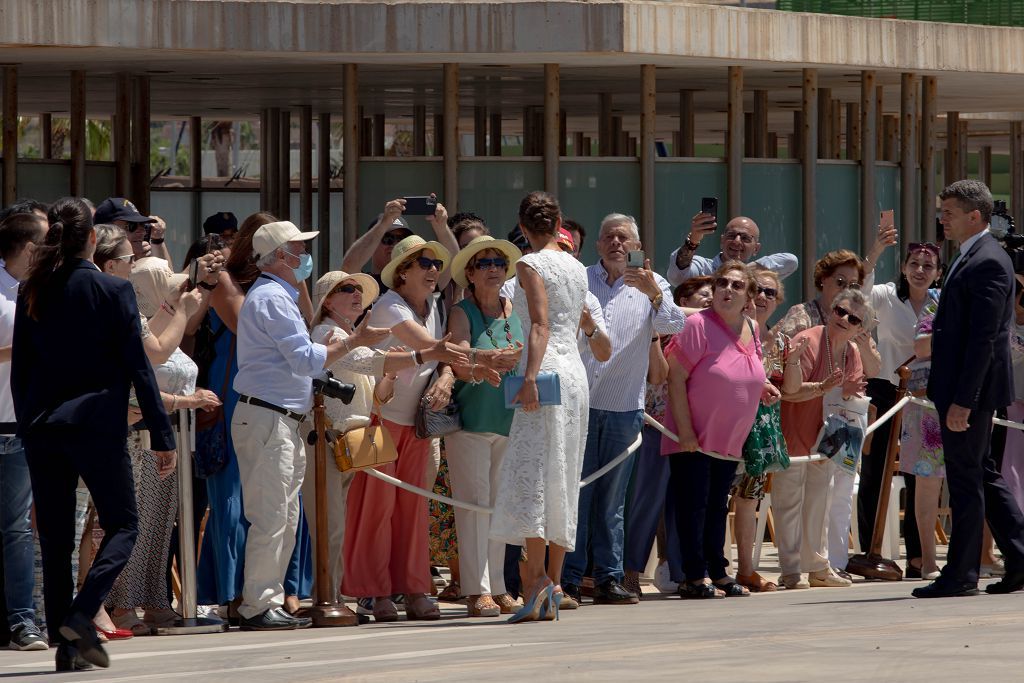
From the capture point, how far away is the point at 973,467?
9.50 metres

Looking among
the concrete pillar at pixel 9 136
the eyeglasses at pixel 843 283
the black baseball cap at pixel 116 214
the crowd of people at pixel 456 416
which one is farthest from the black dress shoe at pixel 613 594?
the concrete pillar at pixel 9 136

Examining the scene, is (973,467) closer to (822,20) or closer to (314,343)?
(314,343)

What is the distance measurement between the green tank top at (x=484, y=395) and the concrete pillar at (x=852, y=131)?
8.67 m

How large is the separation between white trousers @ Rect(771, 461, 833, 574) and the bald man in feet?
4.44

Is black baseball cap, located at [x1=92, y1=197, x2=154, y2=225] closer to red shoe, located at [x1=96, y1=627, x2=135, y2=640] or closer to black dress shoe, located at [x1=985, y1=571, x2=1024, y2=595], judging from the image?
red shoe, located at [x1=96, y1=627, x2=135, y2=640]

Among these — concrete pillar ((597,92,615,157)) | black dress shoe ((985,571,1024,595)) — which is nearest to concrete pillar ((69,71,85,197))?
concrete pillar ((597,92,615,157))

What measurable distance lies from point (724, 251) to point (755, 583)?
224 cm

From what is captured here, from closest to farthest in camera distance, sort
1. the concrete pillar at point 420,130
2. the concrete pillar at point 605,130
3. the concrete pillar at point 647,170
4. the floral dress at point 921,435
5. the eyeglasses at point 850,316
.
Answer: the eyeglasses at point 850,316
the floral dress at point 921,435
the concrete pillar at point 647,170
the concrete pillar at point 605,130
the concrete pillar at point 420,130

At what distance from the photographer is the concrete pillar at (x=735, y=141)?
1608cm

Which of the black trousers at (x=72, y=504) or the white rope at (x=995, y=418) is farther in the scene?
the white rope at (x=995, y=418)

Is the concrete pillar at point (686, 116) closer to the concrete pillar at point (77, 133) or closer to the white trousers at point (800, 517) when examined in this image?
the concrete pillar at point (77, 133)

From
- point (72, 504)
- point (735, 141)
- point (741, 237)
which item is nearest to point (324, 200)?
point (735, 141)

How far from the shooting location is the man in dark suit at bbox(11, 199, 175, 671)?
24.2ft

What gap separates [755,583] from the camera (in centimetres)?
1051
